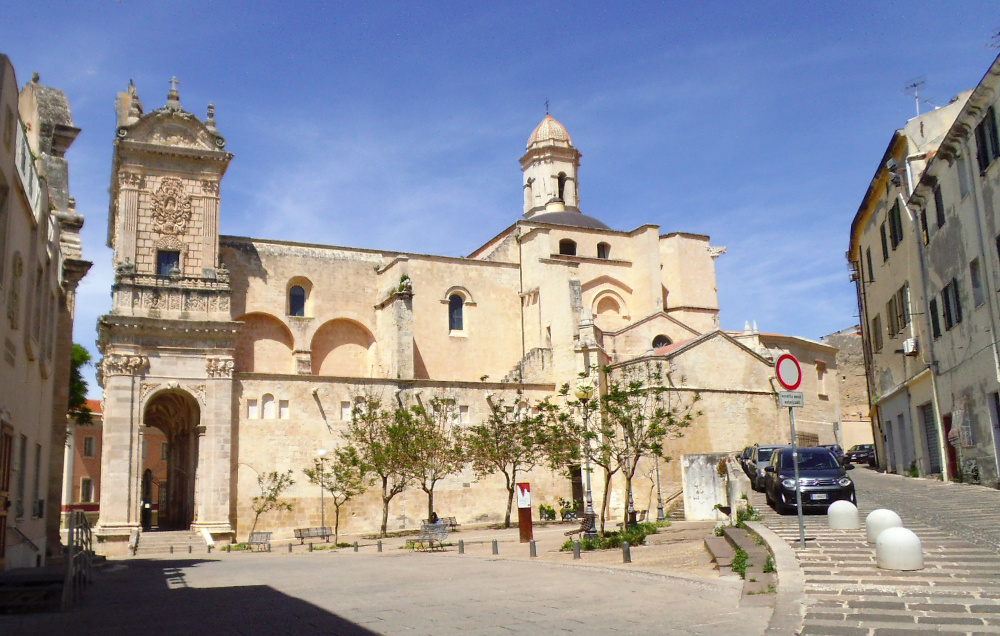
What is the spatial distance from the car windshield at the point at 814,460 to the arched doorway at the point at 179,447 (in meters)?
20.6

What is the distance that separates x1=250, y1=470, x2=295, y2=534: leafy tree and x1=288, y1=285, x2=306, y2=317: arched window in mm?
9043

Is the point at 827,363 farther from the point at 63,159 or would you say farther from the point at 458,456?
the point at 63,159

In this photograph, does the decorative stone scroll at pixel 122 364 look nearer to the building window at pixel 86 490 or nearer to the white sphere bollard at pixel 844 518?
the white sphere bollard at pixel 844 518

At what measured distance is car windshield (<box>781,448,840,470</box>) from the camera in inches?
764

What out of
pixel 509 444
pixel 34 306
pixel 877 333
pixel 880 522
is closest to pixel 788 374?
pixel 880 522

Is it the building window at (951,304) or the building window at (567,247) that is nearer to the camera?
the building window at (951,304)

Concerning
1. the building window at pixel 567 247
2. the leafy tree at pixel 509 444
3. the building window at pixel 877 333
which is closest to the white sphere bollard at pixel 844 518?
the leafy tree at pixel 509 444

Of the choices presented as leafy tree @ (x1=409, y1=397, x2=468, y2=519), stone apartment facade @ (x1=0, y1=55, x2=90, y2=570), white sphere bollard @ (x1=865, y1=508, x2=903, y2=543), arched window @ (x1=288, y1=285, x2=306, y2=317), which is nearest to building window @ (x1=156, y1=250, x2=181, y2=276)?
arched window @ (x1=288, y1=285, x2=306, y2=317)

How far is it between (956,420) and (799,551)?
44.9 ft

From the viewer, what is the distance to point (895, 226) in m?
29.1

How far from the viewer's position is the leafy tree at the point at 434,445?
32.2 metres

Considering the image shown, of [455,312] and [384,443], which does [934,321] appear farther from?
[455,312]

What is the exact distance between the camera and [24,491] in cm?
1524

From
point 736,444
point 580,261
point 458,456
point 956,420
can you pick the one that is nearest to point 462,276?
point 580,261
